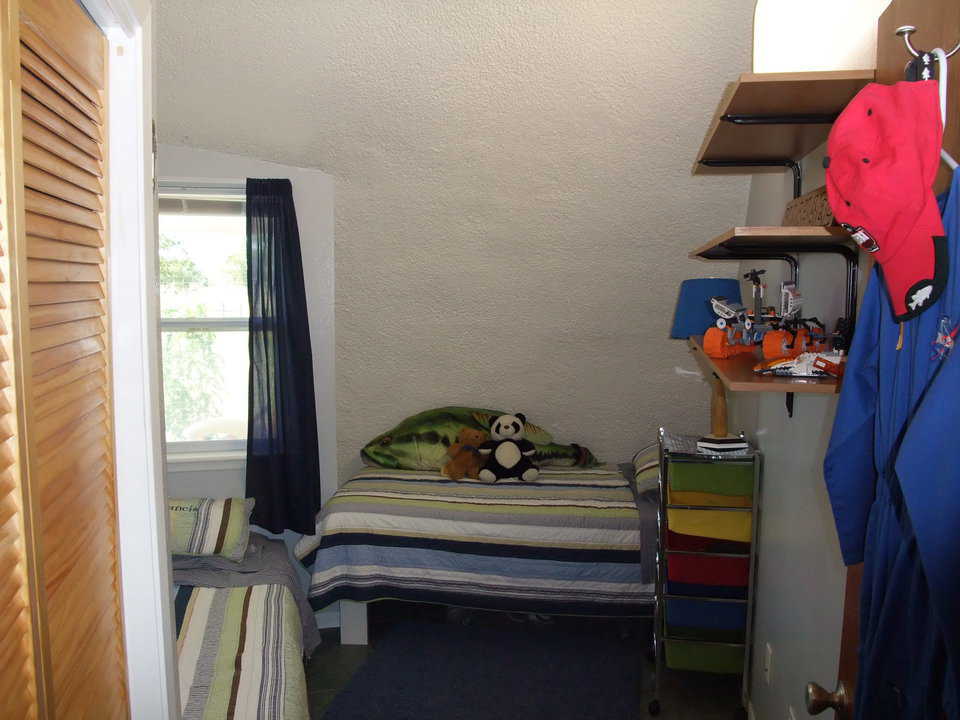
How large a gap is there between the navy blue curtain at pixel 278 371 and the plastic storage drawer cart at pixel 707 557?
5.63 feet

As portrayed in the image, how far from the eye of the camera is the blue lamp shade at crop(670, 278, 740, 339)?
8.16 ft

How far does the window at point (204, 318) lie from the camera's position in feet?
11.5

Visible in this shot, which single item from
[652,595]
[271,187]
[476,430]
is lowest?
[652,595]

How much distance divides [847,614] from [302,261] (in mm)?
2900

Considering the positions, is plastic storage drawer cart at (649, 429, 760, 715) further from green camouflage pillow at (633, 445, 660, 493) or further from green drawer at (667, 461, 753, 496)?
green camouflage pillow at (633, 445, 660, 493)

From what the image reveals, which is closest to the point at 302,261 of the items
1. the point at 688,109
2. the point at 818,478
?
the point at 688,109

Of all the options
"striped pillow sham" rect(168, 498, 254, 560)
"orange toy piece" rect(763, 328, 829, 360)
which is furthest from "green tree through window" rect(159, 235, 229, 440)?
"orange toy piece" rect(763, 328, 829, 360)

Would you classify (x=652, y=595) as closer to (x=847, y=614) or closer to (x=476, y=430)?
(x=476, y=430)

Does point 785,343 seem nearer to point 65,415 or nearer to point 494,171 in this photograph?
point 65,415

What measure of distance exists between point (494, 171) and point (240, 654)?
2293 millimetres

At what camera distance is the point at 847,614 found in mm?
1137

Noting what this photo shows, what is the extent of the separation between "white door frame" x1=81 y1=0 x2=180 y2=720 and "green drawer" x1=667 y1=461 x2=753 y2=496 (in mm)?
1796

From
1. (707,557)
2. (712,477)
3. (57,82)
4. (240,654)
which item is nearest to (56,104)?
(57,82)

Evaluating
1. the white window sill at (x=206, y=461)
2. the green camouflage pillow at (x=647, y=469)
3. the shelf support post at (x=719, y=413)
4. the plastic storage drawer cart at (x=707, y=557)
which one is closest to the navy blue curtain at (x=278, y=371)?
the white window sill at (x=206, y=461)
